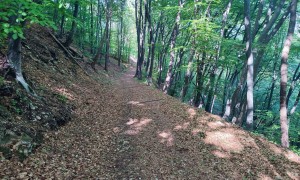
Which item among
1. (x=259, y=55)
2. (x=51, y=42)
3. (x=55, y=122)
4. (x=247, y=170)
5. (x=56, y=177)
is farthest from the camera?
(x=51, y=42)

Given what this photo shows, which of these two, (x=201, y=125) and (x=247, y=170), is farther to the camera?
(x=201, y=125)

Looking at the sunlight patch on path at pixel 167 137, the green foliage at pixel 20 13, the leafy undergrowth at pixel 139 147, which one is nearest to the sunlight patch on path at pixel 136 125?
the leafy undergrowth at pixel 139 147

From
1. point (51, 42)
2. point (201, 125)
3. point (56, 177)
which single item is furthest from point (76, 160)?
point (51, 42)

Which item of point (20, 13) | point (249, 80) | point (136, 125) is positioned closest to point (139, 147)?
point (136, 125)

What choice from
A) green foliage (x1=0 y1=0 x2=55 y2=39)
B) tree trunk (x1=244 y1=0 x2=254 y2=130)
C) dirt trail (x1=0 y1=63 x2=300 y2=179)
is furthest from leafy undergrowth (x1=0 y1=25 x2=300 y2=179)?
green foliage (x1=0 y1=0 x2=55 y2=39)

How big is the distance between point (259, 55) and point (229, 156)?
9102 millimetres

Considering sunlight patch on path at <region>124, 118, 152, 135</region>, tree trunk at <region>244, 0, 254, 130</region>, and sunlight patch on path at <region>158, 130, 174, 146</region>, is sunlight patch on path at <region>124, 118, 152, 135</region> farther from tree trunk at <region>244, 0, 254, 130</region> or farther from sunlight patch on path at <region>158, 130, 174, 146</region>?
tree trunk at <region>244, 0, 254, 130</region>

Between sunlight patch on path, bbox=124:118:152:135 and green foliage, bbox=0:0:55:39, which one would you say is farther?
sunlight patch on path, bbox=124:118:152:135

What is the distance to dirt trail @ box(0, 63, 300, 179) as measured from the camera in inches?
224

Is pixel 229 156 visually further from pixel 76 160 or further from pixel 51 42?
pixel 51 42

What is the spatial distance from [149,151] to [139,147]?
0.43 meters

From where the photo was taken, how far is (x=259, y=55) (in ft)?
45.0

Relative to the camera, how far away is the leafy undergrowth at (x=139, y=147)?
5.75m

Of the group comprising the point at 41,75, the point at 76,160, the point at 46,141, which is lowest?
the point at 76,160
